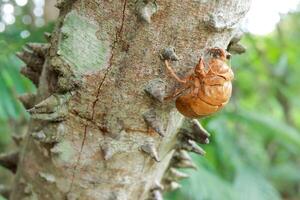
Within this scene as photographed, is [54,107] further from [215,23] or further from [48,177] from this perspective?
[215,23]

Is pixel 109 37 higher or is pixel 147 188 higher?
pixel 109 37

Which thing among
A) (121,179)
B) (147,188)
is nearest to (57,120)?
(121,179)

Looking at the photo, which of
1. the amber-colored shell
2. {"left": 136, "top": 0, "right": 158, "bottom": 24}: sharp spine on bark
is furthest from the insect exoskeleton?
{"left": 136, "top": 0, "right": 158, "bottom": 24}: sharp spine on bark

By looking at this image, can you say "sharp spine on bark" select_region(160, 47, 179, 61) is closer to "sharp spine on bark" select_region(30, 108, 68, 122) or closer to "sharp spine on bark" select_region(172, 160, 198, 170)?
"sharp spine on bark" select_region(30, 108, 68, 122)

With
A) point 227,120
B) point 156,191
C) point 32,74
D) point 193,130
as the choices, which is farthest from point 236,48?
point 227,120

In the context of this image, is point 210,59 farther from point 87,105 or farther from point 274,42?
point 274,42

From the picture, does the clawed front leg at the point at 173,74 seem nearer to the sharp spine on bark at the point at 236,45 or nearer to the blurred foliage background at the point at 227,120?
the sharp spine on bark at the point at 236,45
